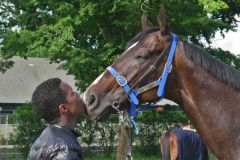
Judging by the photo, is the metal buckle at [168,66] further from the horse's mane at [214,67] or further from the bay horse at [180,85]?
the horse's mane at [214,67]

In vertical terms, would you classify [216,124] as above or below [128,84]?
below

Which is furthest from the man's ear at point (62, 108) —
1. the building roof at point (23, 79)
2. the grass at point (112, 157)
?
the building roof at point (23, 79)

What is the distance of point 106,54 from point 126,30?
50.5 inches

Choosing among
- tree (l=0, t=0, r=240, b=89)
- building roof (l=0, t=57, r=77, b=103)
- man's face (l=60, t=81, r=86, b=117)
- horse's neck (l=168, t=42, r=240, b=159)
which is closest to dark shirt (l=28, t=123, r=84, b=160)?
man's face (l=60, t=81, r=86, b=117)

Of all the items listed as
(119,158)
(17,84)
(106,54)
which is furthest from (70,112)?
(17,84)

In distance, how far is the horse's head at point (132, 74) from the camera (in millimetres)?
4328

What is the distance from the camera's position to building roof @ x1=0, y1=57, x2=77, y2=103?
39.4 m

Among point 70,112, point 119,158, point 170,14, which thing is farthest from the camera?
point 119,158

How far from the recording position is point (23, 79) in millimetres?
40844

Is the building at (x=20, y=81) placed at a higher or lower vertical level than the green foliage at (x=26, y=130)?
higher

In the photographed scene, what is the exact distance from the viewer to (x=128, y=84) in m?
4.35

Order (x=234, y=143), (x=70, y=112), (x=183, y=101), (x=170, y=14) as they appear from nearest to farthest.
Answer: (x=70, y=112) < (x=234, y=143) < (x=183, y=101) < (x=170, y=14)

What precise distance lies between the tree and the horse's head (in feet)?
36.3

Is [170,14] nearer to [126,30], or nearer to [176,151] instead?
[126,30]
